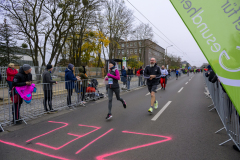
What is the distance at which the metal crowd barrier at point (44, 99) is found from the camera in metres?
5.14

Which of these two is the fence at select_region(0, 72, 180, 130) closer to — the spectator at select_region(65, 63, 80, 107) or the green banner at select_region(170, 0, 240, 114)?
the spectator at select_region(65, 63, 80, 107)

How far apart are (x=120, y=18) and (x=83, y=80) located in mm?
21810

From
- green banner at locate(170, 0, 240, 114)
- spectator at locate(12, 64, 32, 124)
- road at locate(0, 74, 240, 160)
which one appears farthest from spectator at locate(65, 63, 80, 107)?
green banner at locate(170, 0, 240, 114)

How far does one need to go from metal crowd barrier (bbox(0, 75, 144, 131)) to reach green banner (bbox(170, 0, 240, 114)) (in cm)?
505

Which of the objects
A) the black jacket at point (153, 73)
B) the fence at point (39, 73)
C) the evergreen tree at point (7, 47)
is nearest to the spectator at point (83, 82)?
the black jacket at point (153, 73)

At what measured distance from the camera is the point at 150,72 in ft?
19.7

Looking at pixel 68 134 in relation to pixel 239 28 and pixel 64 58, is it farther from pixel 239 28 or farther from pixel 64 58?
pixel 64 58

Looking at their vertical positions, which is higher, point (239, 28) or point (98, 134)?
point (239, 28)

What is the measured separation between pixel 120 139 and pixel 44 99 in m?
3.83

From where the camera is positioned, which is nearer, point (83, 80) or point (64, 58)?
point (83, 80)

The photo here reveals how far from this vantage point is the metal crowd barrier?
514 cm

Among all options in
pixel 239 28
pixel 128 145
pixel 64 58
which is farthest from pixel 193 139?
pixel 64 58

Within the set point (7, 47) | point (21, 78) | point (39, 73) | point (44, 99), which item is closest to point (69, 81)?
point (44, 99)

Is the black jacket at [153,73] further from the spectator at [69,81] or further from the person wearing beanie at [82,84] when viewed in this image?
the person wearing beanie at [82,84]
